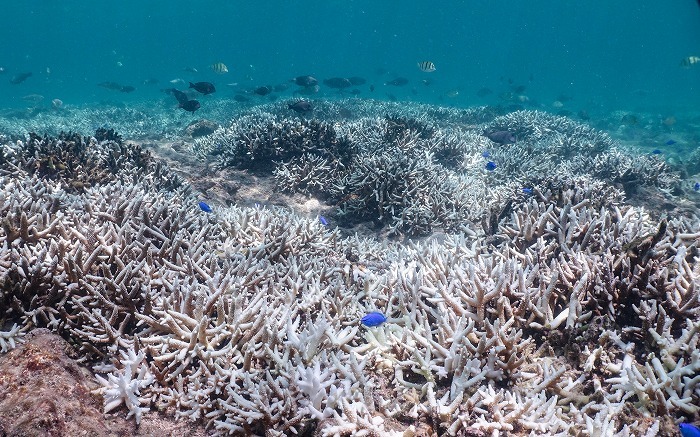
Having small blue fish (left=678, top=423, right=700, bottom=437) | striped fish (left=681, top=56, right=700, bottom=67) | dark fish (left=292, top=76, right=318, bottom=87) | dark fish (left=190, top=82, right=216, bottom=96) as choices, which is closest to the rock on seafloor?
small blue fish (left=678, top=423, right=700, bottom=437)

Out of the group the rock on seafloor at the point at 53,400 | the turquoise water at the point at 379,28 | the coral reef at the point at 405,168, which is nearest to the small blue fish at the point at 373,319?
the rock on seafloor at the point at 53,400

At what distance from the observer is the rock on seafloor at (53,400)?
75.3 inches

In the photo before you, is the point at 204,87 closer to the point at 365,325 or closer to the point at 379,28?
the point at 365,325

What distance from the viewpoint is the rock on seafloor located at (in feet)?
6.28

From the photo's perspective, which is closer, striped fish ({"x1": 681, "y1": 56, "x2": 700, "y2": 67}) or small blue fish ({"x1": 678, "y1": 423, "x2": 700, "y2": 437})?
small blue fish ({"x1": 678, "y1": 423, "x2": 700, "y2": 437})

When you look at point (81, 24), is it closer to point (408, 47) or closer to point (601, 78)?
point (408, 47)

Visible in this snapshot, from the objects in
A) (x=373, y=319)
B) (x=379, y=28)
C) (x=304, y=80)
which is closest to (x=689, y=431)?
(x=373, y=319)

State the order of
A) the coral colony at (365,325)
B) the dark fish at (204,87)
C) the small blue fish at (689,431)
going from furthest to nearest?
1. the dark fish at (204,87)
2. the coral colony at (365,325)
3. the small blue fish at (689,431)

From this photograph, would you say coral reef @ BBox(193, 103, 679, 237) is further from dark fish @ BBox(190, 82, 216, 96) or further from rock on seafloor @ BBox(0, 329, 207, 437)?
rock on seafloor @ BBox(0, 329, 207, 437)

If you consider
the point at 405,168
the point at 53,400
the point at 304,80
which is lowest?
the point at 53,400

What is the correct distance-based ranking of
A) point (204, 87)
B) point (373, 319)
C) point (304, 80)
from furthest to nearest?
1. point (304, 80)
2. point (204, 87)
3. point (373, 319)

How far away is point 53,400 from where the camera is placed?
2.06 metres

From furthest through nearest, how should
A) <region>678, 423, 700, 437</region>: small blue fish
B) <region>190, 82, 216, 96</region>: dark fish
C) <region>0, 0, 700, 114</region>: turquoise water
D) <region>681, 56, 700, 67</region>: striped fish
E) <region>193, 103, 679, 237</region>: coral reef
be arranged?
<region>0, 0, 700, 114</region>: turquoise water → <region>681, 56, 700, 67</region>: striped fish → <region>190, 82, 216, 96</region>: dark fish → <region>193, 103, 679, 237</region>: coral reef → <region>678, 423, 700, 437</region>: small blue fish

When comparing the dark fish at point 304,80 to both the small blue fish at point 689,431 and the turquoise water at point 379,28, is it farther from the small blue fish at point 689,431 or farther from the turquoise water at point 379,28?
the turquoise water at point 379,28
